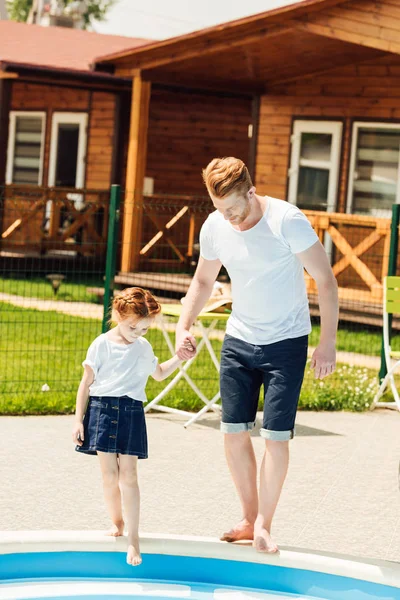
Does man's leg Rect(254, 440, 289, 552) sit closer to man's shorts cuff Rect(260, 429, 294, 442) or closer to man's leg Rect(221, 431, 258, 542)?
man's shorts cuff Rect(260, 429, 294, 442)

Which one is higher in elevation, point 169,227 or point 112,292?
point 169,227

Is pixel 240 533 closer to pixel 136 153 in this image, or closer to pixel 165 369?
pixel 165 369

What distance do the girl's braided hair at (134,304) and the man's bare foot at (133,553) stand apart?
92 cm

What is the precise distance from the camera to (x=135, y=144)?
15883 millimetres

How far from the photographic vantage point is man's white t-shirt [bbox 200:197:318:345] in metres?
4.55

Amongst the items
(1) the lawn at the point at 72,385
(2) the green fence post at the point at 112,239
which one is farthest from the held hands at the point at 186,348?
(2) the green fence post at the point at 112,239

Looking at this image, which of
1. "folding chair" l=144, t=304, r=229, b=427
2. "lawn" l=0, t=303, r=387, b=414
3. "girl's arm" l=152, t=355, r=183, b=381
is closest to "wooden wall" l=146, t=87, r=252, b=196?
"lawn" l=0, t=303, r=387, b=414

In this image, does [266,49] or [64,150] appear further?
[64,150]

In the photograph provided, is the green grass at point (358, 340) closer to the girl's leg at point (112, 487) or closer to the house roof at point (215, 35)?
the house roof at point (215, 35)

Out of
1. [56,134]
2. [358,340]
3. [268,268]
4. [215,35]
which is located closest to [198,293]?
[268,268]

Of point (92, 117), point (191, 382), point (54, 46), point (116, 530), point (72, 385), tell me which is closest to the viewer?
point (116, 530)

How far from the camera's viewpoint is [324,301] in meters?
4.59

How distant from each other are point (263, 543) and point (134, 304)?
1114mm

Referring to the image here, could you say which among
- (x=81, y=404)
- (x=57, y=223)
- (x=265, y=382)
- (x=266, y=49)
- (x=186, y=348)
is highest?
(x=266, y=49)
